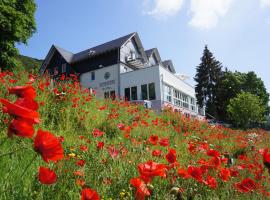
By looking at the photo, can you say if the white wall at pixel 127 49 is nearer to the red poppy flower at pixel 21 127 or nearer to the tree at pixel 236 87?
the tree at pixel 236 87

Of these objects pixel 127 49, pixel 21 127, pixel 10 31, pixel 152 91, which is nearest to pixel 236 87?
pixel 127 49

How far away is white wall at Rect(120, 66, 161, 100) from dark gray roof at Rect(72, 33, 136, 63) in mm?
4600

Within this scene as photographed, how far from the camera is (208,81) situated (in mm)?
52844

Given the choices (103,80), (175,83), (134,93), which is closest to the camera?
(134,93)

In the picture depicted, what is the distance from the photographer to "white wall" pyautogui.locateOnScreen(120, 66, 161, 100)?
28.5m

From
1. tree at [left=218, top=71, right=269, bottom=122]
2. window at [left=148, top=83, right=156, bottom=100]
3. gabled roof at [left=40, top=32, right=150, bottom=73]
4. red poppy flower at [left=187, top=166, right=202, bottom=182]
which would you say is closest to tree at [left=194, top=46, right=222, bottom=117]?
tree at [left=218, top=71, right=269, bottom=122]

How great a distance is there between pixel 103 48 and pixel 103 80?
171 inches

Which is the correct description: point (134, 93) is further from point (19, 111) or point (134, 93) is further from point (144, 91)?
point (19, 111)

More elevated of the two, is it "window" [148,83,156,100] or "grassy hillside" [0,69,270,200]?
"window" [148,83,156,100]

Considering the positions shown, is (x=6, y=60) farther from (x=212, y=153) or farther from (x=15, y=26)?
(x=212, y=153)

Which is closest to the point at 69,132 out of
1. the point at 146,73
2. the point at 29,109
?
the point at 29,109

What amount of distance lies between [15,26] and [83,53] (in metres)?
14.7

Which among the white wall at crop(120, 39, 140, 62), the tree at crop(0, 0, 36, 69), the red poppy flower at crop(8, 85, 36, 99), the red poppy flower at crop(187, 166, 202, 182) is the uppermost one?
the white wall at crop(120, 39, 140, 62)

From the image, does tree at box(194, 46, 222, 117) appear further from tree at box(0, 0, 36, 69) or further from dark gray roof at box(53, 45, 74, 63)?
tree at box(0, 0, 36, 69)
